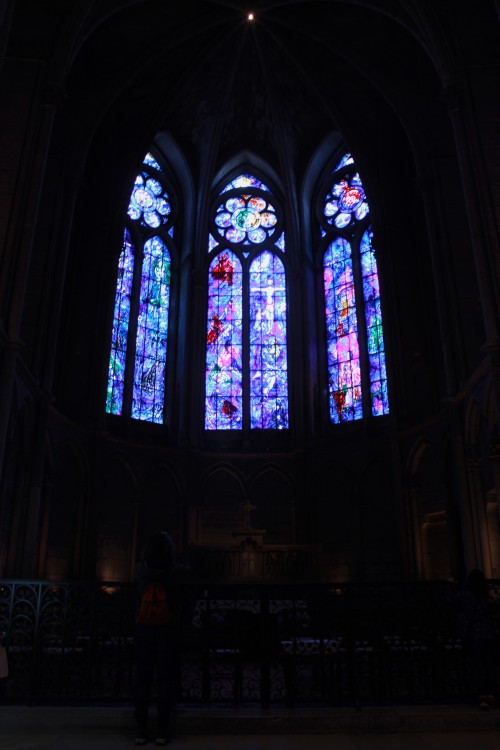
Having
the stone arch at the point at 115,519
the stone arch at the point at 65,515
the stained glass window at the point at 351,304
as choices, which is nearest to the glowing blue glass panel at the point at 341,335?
the stained glass window at the point at 351,304

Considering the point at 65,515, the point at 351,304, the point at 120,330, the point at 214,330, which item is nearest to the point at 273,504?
the point at 214,330

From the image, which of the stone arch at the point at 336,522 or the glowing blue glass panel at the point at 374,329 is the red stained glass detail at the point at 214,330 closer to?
the glowing blue glass panel at the point at 374,329

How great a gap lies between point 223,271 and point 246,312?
65.2 inches

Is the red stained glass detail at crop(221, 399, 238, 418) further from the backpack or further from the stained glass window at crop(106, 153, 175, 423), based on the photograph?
the backpack

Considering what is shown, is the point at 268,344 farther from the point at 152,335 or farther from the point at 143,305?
the point at 143,305

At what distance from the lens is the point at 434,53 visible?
12.9 metres

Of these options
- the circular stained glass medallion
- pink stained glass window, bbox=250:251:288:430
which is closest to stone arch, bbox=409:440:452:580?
pink stained glass window, bbox=250:251:288:430

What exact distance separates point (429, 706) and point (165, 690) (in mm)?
2316

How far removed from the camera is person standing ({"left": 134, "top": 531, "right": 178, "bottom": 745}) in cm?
473

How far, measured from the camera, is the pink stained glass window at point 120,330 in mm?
17172

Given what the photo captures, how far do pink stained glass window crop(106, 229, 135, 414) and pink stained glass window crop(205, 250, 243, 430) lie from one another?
8.50 feet

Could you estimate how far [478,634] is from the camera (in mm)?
5742

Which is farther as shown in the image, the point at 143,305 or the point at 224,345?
the point at 224,345

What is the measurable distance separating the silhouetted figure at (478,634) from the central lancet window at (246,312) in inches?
497
